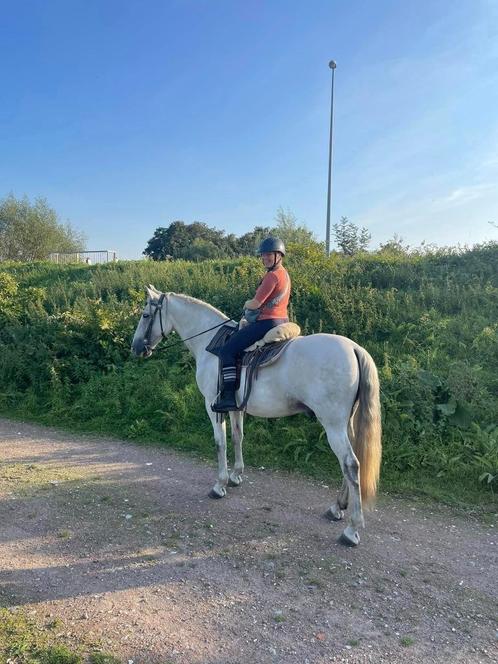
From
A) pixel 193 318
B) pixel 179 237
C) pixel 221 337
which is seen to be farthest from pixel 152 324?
pixel 179 237

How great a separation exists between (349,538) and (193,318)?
3.46m

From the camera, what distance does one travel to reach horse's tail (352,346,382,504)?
4770 millimetres

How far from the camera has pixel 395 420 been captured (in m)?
6.91

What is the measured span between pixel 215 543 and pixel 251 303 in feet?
8.79

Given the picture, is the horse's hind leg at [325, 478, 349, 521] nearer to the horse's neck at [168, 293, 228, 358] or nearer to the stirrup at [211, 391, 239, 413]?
the stirrup at [211, 391, 239, 413]

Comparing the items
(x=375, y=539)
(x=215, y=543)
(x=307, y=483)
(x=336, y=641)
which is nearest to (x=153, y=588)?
(x=215, y=543)

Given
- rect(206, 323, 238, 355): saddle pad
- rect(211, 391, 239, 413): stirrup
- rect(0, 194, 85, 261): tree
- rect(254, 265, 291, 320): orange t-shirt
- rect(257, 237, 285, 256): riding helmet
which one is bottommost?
rect(211, 391, 239, 413): stirrup

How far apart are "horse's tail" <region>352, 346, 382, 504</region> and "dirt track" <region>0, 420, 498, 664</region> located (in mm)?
602

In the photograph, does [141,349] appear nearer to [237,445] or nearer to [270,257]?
[237,445]

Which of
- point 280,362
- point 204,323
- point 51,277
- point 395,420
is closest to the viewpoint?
point 280,362

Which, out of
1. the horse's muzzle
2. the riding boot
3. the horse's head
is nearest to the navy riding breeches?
the riding boot

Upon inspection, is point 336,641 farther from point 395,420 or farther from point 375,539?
point 395,420

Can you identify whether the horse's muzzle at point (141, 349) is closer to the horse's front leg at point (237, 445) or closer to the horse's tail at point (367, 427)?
the horse's front leg at point (237, 445)

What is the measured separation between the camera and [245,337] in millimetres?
5422
